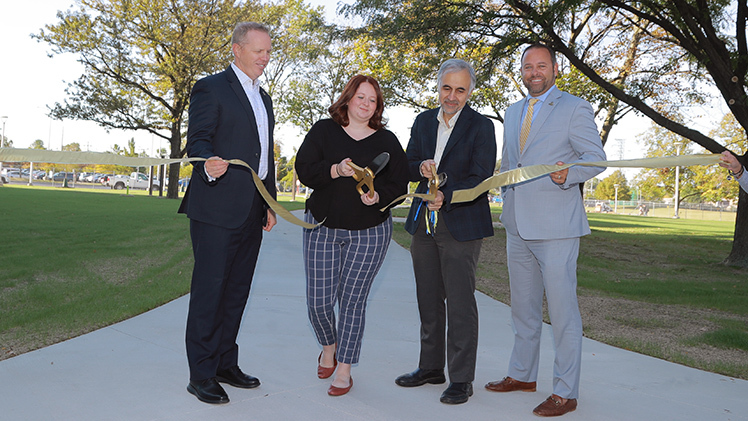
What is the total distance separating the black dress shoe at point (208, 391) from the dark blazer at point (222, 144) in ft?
2.93

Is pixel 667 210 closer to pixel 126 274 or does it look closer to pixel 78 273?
pixel 126 274

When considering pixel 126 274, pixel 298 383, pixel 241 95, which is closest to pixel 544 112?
pixel 241 95

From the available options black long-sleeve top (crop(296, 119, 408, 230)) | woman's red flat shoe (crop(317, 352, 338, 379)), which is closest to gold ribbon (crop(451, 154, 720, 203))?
black long-sleeve top (crop(296, 119, 408, 230))

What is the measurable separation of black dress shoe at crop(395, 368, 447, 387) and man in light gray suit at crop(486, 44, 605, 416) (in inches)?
12.8

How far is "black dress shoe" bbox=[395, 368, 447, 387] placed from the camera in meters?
3.59

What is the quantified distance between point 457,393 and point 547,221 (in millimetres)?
1134

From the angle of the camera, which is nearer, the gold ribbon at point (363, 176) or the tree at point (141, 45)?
the gold ribbon at point (363, 176)

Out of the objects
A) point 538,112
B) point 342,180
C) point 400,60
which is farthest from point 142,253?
point 400,60

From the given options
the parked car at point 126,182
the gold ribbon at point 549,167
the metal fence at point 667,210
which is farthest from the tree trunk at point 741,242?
the parked car at point 126,182

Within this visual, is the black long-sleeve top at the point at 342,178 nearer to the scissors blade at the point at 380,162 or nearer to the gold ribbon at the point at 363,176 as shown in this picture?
the gold ribbon at the point at 363,176

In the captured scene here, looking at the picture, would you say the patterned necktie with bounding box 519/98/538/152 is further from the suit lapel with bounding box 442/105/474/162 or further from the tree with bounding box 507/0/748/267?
the tree with bounding box 507/0/748/267

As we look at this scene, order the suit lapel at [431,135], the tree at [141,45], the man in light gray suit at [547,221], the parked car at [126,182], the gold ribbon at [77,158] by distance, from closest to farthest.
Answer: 1. the gold ribbon at [77,158]
2. the man in light gray suit at [547,221]
3. the suit lapel at [431,135]
4. the tree at [141,45]
5. the parked car at [126,182]

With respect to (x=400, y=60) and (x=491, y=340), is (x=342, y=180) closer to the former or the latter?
(x=491, y=340)

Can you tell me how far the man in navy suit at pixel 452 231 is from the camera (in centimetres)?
342
